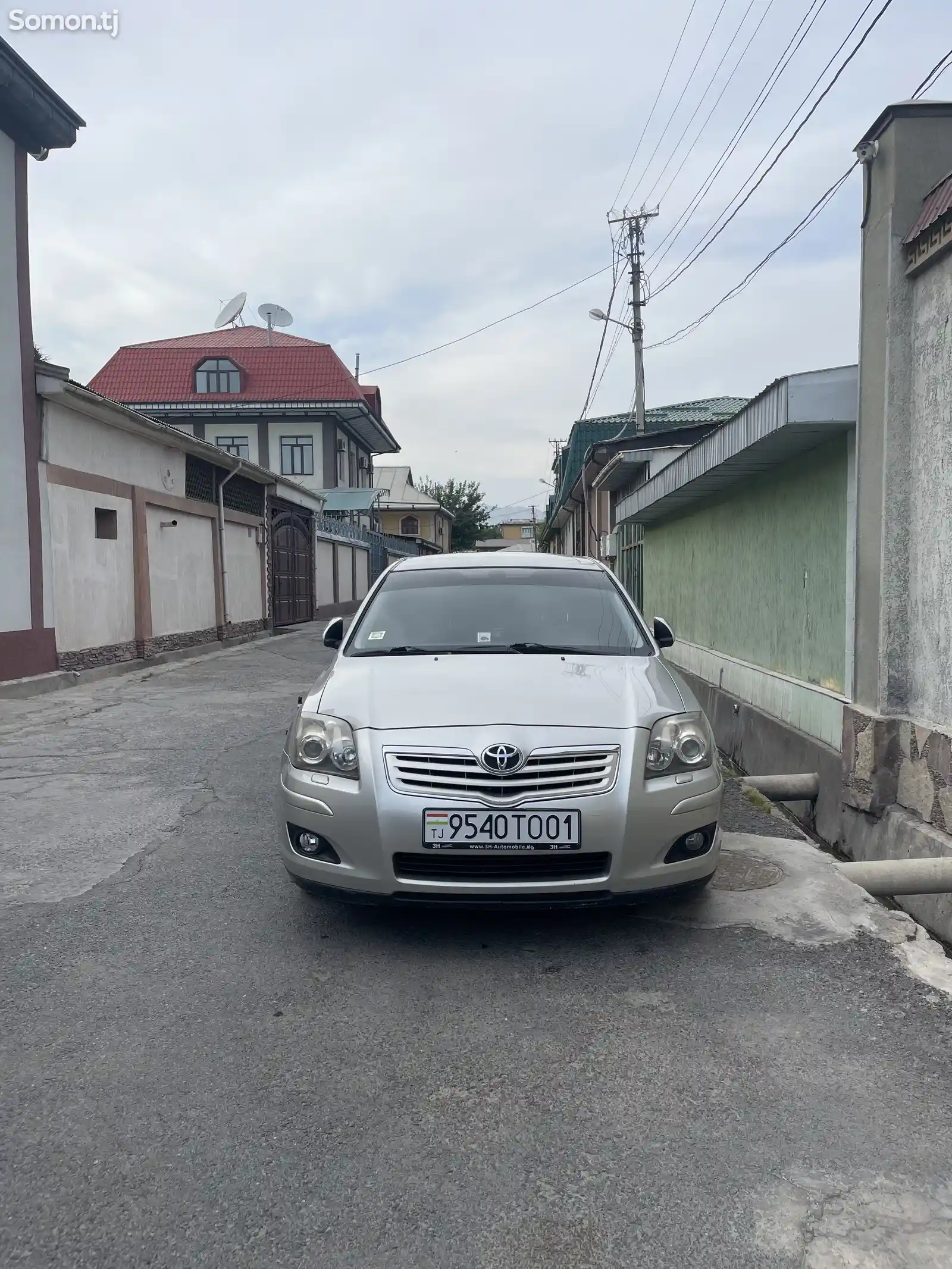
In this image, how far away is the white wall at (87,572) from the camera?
11.7 meters

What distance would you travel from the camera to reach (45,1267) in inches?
73.0

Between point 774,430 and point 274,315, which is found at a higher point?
point 274,315

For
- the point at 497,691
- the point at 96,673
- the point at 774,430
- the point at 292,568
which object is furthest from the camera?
the point at 292,568

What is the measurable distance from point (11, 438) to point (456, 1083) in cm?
1038

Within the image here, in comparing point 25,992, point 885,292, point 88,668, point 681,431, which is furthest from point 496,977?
point 681,431

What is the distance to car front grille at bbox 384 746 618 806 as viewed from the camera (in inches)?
129

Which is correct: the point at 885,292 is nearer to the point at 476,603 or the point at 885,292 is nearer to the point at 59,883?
the point at 476,603

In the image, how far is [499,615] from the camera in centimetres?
468

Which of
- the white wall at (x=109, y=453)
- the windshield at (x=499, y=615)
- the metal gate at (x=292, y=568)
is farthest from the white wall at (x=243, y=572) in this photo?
the windshield at (x=499, y=615)

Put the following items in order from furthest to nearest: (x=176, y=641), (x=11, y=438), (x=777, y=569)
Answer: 1. (x=176, y=641)
2. (x=11, y=438)
3. (x=777, y=569)

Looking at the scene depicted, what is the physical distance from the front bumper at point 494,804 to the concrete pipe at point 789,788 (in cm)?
294

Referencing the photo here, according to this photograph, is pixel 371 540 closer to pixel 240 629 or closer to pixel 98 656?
pixel 240 629

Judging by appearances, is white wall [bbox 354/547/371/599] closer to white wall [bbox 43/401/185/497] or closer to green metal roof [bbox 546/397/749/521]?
green metal roof [bbox 546/397/749/521]

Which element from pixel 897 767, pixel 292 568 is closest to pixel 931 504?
pixel 897 767
